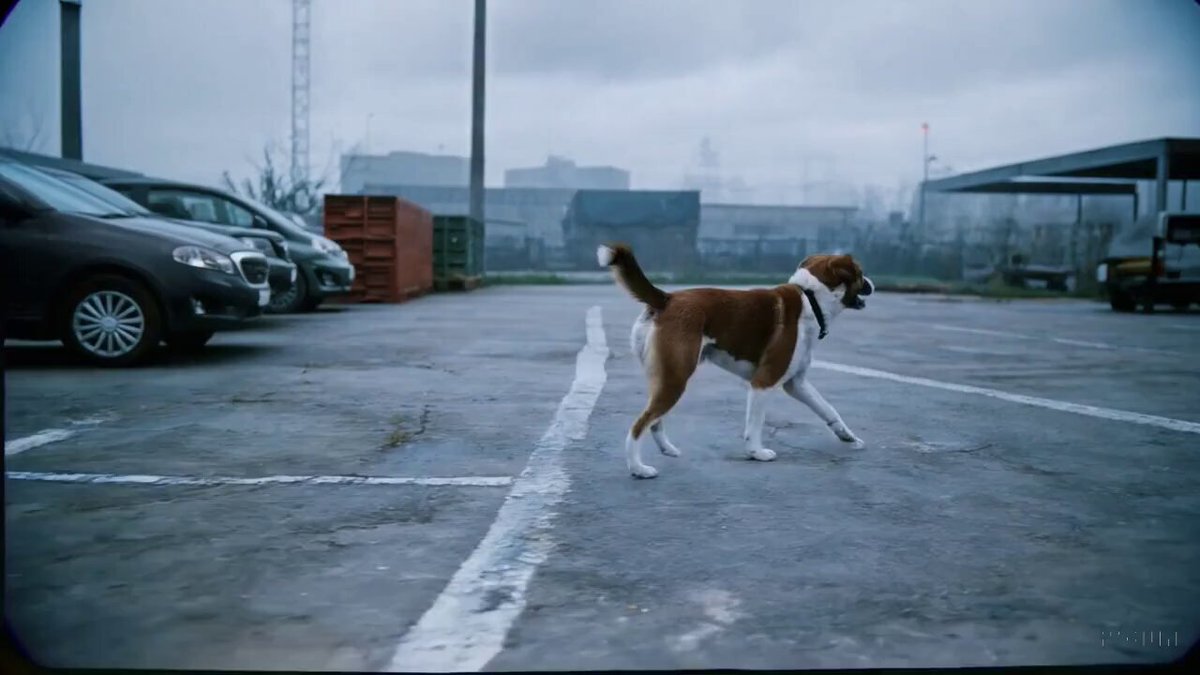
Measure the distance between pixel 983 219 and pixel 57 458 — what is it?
3991 centimetres

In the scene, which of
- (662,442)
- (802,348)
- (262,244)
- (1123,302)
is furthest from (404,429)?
(1123,302)

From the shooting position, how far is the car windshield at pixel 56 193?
8570 mm

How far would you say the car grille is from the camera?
961cm

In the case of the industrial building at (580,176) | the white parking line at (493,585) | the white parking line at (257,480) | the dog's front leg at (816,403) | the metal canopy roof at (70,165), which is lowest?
the white parking line at (257,480)

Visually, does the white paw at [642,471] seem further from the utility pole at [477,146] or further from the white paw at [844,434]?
→ the utility pole at [477,146]

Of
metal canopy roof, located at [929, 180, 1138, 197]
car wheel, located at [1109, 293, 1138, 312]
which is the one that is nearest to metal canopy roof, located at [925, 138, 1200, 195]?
metal canopy roof, located at [929, 180, 1138, 197]

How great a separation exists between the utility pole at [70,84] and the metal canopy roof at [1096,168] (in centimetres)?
1584

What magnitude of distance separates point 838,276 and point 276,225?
11.7 metres

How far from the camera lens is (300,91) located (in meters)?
12.8

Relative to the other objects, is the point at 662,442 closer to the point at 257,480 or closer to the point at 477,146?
the point at 257,480

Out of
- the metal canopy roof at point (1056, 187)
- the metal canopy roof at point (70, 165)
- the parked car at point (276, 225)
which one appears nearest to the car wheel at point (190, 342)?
the metal canopy roof at point (70, 165)

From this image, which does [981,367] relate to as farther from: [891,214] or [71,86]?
[891,214]

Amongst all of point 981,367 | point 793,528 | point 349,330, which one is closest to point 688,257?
point 349,330

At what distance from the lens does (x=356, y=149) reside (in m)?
34.6
